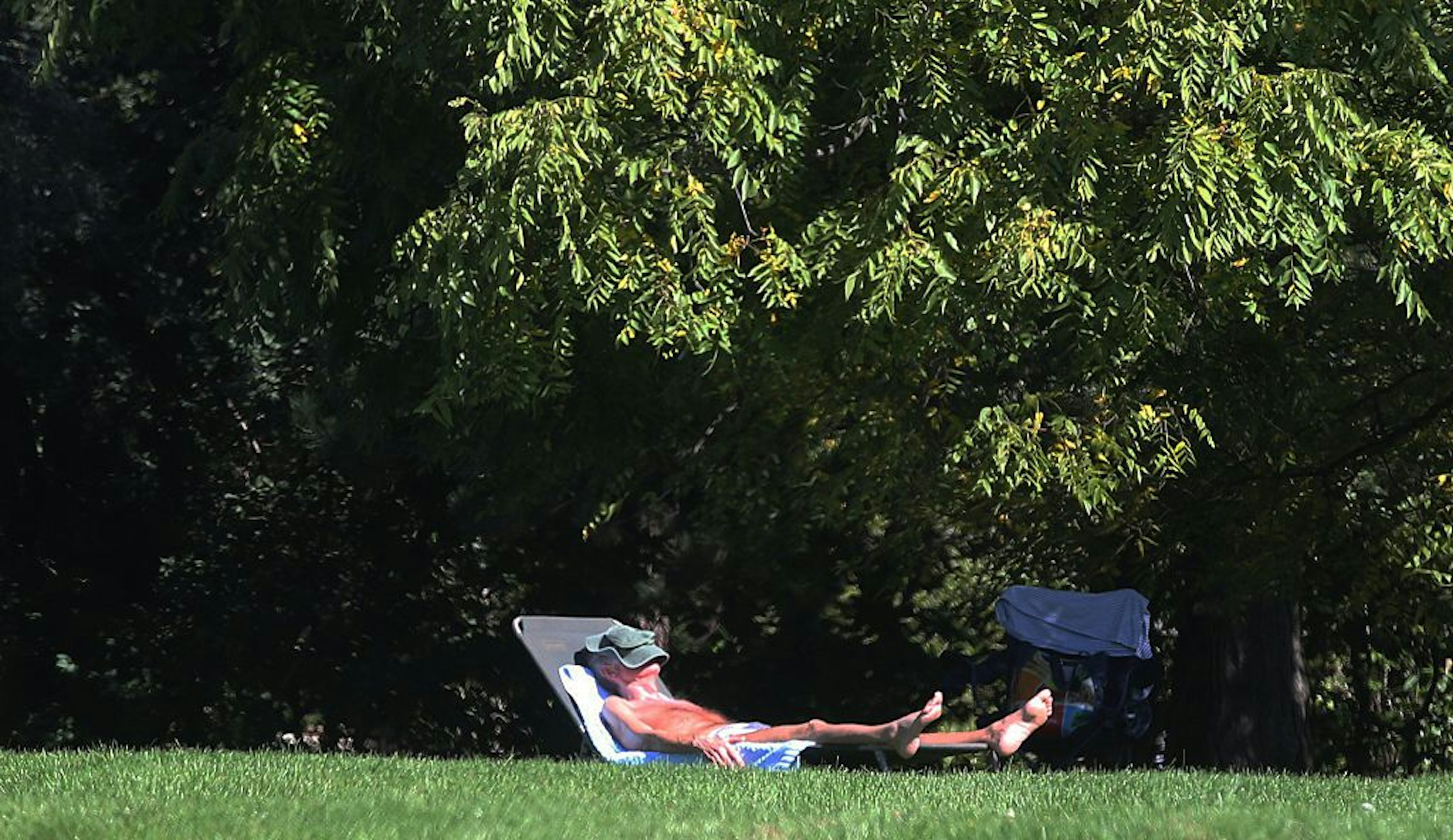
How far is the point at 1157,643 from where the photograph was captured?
17812 mm

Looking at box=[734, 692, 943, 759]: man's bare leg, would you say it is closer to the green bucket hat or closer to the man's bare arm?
the man's bare arm

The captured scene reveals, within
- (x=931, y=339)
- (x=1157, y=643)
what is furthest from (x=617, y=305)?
(x=1157, y=643)

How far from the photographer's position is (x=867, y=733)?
9.42 meters

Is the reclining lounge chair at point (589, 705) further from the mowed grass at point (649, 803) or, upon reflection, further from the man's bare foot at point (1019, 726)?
the mowed grass at point (649, 803)

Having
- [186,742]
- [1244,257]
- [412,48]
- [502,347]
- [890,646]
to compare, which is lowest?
[186,742]

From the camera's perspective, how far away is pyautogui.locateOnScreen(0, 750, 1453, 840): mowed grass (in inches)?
245

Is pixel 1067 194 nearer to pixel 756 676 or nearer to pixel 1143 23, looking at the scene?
pixel 1143 23

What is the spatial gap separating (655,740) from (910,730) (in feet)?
5.83

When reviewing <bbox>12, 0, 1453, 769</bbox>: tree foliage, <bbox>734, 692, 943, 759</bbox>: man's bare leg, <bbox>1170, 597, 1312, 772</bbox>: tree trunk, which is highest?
<bbox>12, 0, 1453, 769</bbox>: tree foliage

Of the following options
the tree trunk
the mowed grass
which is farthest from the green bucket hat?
the tree trunk

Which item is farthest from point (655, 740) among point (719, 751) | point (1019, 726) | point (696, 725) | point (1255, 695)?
point (1255, 695)

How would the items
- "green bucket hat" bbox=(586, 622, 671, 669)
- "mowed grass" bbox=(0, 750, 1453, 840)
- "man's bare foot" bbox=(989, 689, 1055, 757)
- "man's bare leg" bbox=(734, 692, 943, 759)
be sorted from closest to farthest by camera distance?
"mowed grass" bbox=(0, 750, 1453, 840)
"man's bare leg" bbox=(734, 692, 943, 759)
"man's bare foot" bbox=(989, 689, 1055, 757)
"green bucket hat" bbox=(586, 622, 671, 669)

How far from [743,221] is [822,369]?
38.7 inches

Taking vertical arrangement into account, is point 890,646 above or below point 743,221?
below
